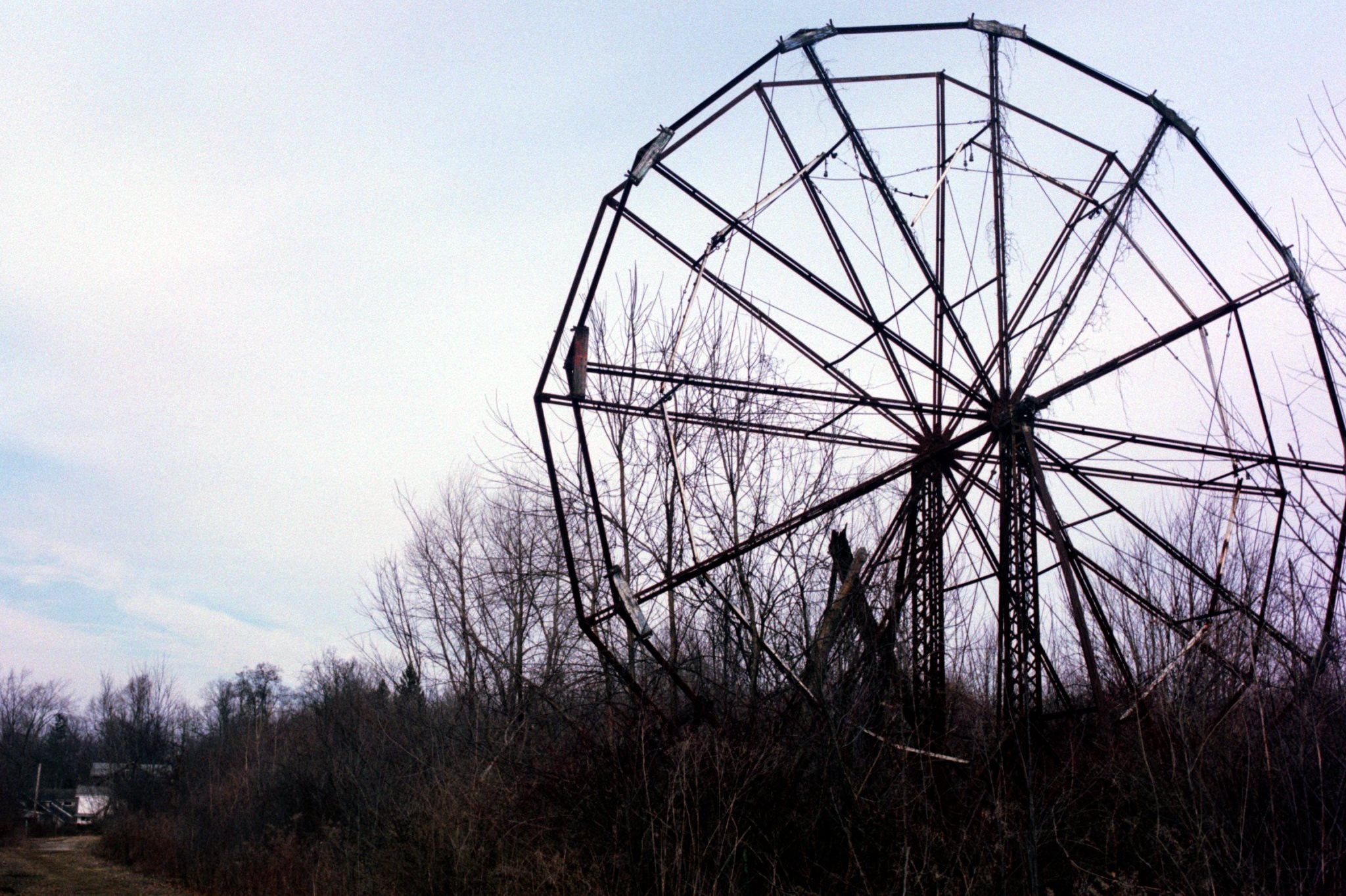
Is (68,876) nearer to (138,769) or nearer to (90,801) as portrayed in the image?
(138,769)

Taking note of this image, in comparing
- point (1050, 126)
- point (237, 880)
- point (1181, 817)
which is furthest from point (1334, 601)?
point (237, 880)

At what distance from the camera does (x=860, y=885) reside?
9.07 m

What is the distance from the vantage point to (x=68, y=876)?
113ft

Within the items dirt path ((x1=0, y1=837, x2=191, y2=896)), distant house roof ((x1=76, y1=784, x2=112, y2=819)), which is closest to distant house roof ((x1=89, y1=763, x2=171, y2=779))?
distant house roof ((x1=76, y1=784, x2=112, y2=819))

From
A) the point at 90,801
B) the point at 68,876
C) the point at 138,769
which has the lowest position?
the point at 90,801

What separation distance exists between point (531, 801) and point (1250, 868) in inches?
290

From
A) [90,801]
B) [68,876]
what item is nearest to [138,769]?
[90,801]

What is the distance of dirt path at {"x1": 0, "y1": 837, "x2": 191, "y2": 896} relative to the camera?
2898cm

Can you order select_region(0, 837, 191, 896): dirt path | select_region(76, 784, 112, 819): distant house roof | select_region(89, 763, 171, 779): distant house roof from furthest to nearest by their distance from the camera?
1. select_region(76, 784, 112, 819): distant house roof
2. select_region(89, 763, 171, 779): distant house roof
3. select_region(0, 837, 191, 896): dirt path

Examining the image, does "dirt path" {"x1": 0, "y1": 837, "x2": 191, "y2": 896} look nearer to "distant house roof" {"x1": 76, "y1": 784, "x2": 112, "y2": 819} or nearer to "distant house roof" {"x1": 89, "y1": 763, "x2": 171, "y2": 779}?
"distant house roof" {"x1": 89, "y1": 763, "x2": 171, "y2": 779}

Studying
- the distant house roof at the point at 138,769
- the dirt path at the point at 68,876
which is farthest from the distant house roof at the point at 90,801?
the dirt path at the point at 68,876

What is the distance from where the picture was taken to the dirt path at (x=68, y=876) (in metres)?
29.0

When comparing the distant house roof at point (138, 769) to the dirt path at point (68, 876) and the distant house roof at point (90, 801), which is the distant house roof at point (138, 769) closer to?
the distant house roof at point (90, 801)

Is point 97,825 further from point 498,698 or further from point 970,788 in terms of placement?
point 970,788
